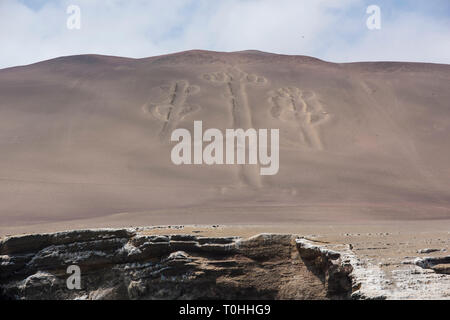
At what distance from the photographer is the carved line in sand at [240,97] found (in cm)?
2873

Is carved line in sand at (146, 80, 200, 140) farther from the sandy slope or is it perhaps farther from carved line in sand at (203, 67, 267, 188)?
carved line in sand at (203, 67, 267, 188)

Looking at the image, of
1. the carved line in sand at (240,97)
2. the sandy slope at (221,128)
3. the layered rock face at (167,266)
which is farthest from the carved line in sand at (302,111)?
the layered rock face at (167,266)

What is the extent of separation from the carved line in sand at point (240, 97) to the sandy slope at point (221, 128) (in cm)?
8

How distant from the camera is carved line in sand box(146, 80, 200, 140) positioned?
33.4 metres

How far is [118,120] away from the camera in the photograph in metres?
34.4

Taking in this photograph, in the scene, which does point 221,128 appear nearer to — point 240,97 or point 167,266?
point 240,97

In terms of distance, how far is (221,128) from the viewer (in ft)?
109

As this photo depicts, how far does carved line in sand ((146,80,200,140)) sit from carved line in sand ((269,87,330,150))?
5.25 m

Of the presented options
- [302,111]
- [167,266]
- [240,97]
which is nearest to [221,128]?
[240,97]

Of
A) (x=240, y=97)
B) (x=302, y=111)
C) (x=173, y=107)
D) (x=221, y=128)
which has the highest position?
(x=240, y=97)

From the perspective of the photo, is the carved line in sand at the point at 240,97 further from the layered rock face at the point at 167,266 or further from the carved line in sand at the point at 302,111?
the layered rock face at the point at 167,266

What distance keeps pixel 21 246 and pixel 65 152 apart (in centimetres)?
2135

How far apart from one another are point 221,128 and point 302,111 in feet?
18.9
